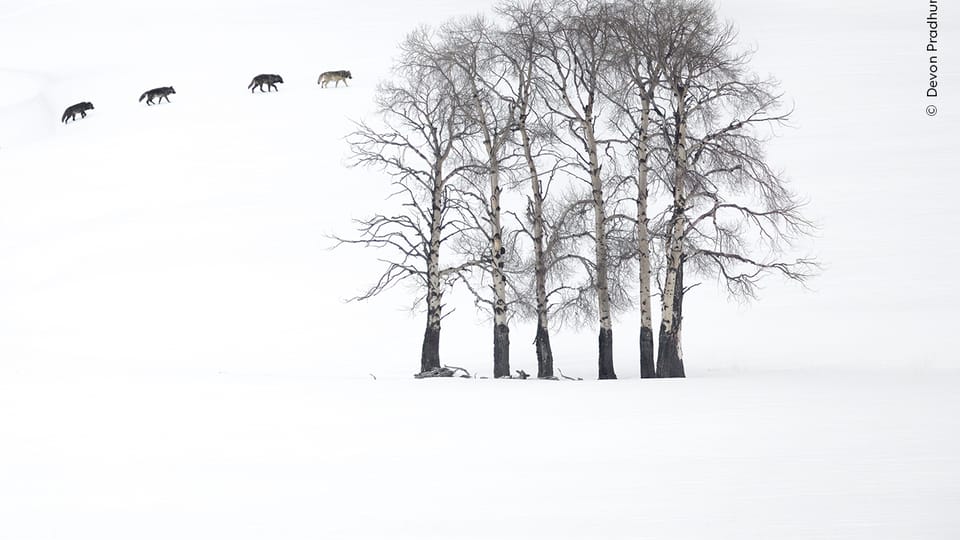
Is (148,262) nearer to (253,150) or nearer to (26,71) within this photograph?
(253,150)

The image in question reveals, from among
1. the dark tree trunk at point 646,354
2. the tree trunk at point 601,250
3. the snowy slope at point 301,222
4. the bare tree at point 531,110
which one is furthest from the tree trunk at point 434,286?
the dark tree trunk at point 646,354

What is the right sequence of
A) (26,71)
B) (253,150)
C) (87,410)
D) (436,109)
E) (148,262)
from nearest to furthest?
(87,410) → (436,109) → (148,262) → (253,150) → (26,71)

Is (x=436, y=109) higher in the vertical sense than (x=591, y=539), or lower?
higher

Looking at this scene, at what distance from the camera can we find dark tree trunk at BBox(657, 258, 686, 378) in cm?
2617

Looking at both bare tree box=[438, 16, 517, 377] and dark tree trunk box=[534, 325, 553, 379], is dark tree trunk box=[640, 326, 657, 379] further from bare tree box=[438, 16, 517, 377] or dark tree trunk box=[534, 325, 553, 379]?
bare tree box=[438, 16, 517, 377]

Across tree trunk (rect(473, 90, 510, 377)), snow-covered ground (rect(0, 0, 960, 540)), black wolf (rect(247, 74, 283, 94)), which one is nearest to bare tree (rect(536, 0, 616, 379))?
tree trunk (rect(473, 90, 510, 377))

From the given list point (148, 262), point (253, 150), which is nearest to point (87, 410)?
point (148, 262)

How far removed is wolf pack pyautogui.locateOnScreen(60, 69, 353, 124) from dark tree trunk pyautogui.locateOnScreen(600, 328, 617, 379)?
4180 cm

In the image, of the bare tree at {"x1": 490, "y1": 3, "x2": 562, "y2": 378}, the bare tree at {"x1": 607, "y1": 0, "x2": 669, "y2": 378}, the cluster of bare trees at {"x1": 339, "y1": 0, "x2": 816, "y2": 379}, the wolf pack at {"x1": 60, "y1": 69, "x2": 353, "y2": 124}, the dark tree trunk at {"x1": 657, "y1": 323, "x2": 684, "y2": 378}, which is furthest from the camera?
the wolf pack at {"x1": 60, "y1": 69, "x2": 353, "y2": 124}

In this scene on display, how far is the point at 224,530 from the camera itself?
11.5 m

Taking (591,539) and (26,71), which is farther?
(26,71)

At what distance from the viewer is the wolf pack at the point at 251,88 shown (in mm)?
65062

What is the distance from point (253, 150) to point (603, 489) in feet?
153

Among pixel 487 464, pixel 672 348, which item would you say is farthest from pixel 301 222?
pixel 487 464
